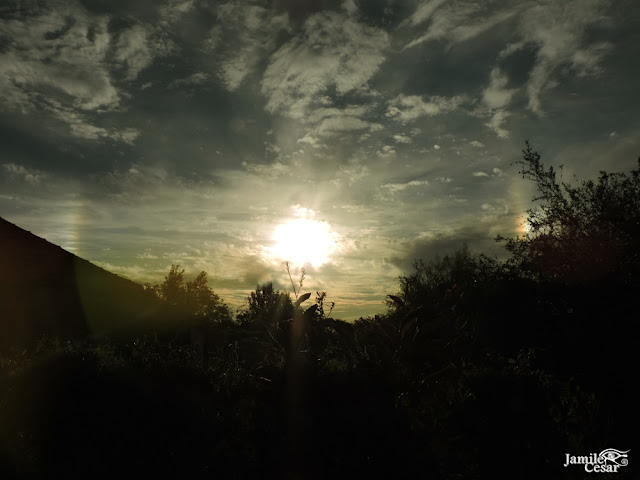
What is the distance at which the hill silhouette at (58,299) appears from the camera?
1204cm

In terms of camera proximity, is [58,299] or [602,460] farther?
[58,299]

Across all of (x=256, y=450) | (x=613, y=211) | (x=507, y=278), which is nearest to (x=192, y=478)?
(x=256, y=450)

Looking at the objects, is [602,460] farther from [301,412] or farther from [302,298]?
[302,298]

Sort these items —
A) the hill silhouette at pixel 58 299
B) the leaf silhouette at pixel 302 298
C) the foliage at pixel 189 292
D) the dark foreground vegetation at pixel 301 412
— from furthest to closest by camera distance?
1. the foliage at pixel 189 292
2. the hill silhouette at pixel 58 299
3. the leaf silhouette at pixel 302 298
4. the dark foreground vegetation at pixel 301 412

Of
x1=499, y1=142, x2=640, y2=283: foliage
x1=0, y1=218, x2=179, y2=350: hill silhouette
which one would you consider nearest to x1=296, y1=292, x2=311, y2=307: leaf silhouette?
x1=0, y1=218, x2=179, y2=350: hill silhouette

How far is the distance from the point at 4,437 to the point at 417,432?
582cm

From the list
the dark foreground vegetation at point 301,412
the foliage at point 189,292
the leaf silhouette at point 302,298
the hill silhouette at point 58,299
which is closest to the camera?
the dark foreground vegetation at point 301,412

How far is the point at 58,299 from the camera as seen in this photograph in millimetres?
13422

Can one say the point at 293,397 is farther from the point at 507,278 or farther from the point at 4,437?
the point at 507,278

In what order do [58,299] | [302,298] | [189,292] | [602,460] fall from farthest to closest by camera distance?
[189,292]
[58,299]
[302,298]
[602,460]

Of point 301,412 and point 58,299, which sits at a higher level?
point 58,299

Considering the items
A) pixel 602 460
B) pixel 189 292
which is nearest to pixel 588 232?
pixel 602 460

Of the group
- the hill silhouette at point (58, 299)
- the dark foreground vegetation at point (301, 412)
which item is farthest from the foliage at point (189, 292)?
the dark foreground vegetation at point (301, 412)

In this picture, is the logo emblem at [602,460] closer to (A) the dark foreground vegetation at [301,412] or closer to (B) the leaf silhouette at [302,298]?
(A) the dark foreground vegetation at [301,412]
